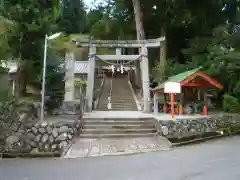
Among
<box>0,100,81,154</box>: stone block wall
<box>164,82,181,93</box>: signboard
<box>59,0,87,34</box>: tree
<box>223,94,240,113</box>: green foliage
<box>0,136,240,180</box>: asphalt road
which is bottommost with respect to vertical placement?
<box>0,136,240,180</box>: asphalt road

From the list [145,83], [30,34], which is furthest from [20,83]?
[145,83]

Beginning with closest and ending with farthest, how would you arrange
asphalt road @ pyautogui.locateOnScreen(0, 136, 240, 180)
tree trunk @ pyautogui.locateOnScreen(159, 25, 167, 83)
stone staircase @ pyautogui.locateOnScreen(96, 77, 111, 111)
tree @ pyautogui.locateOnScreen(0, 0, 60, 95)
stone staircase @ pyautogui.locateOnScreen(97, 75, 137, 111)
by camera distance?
asphalt road @ pyautogui.locateOnScreen(0, 136, 240, 180) → tree @ pyautogui.locateOnScreen(0, 0, 60, 95) → stone staircase @ pyautogui.locateOnScreen(96, 77, 111, 111) → stone staircase @ pyautogui.locateOnScreen(97, 75, 137, 111) → tree trunk @ pyautogui.locateOnScreen(159, 25, 167, 83)

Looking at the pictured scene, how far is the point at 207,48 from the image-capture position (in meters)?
20.8

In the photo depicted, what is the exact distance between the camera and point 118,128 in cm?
1388

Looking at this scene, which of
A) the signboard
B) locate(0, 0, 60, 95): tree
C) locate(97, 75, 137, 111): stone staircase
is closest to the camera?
locate(0, 0, 60, 95): tree

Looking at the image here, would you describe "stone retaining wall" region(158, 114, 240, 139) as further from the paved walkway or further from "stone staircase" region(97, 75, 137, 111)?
"stone staircase" region(97, 75, 137, 111)

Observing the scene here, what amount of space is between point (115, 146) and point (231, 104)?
32.6 ft

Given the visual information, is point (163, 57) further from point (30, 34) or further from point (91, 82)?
point (30, 34)

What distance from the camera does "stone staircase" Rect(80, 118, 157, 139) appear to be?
13297 mm

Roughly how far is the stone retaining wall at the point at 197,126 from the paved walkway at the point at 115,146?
62 centimetres

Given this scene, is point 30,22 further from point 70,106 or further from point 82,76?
point 82,76

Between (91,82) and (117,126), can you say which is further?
(91,82)

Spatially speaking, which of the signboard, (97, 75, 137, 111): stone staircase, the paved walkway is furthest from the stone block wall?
(97, 75, 137, 111): stone staircase

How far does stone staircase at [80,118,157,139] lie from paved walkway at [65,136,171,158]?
1.44ft
